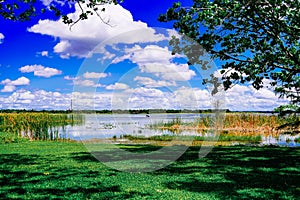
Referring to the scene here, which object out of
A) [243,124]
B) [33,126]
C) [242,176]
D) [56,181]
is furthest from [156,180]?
[243,124]

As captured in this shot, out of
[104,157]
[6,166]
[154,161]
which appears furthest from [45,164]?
[154,161]

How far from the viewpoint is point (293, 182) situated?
33.4ft

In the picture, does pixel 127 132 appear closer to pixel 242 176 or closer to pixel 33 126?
pixel 33 126

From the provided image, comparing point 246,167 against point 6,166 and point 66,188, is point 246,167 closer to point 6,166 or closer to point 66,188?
point 66,188

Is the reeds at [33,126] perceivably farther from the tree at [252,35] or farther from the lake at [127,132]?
the tree at [252,35]

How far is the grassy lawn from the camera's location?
8.65 meters

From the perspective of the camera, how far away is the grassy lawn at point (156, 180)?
865cm

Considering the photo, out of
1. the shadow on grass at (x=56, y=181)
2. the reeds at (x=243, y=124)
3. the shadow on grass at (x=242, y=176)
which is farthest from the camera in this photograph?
the reeds at (x=243, y=124)

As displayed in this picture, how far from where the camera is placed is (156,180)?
34.5ft

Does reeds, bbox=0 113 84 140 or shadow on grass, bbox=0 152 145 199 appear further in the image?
reeds, bbox=0 113 84 140

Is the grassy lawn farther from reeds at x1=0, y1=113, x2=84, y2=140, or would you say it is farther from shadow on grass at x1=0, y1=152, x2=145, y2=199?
reeds at x1=0, y1=113, x2=84, y2=140

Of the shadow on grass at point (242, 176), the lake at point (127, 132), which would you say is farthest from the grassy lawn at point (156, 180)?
the lake at point (127, 132)

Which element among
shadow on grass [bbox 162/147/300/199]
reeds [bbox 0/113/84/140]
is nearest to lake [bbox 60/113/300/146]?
reeds [bbox 0/113/84/140]

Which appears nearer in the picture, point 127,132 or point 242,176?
point 242,176
